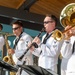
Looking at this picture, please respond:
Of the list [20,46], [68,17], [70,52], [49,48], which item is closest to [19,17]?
[20,46]

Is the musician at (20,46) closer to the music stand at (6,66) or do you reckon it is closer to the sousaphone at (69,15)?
the music stand at (6,66)

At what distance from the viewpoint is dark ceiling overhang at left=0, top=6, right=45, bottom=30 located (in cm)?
705

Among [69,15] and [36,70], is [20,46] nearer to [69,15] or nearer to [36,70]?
[69,15]

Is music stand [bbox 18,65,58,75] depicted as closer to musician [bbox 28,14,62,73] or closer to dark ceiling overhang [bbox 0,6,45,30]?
musician [bbox 28,14,62,73]

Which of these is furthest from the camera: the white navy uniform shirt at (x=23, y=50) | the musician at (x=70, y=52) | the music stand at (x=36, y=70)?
the white navy uniform shirt at (x=23, y=50)

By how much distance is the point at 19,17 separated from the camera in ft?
23.8

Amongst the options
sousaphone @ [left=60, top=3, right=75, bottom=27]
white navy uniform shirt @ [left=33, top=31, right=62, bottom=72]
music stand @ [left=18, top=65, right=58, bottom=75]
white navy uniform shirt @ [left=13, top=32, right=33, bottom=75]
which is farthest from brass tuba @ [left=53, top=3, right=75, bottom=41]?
white navy uniform shirt @ [left=13, top=32, right=33, bottom=75]

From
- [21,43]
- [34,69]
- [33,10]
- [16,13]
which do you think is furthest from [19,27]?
[33,10]

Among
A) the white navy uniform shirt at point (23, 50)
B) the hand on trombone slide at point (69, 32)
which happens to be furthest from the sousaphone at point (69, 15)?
the white navy uniform shirt at point (23, 50)

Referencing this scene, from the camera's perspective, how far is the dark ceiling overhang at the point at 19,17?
705 cm

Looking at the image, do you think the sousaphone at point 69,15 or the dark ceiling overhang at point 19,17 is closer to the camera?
the sousaphone at point 69,15

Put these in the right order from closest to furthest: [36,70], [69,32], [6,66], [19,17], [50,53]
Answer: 1. [36,70]
2. [69,32]
3. [6,66]
4. [50,53]
5. [19,17]

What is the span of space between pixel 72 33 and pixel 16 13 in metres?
4.38

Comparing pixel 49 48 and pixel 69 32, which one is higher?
pixel 69 32
